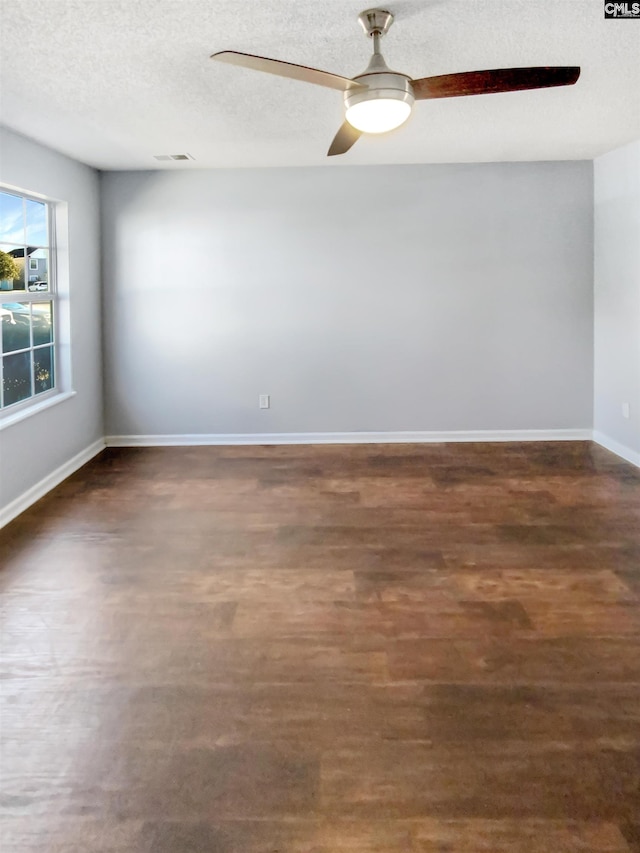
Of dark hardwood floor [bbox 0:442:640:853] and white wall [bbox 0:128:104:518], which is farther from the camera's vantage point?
white wall [bbox 0:128:104:518]

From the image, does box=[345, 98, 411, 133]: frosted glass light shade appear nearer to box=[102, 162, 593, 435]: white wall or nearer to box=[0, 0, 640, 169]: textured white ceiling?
box=[0, 0, 640, 169]: textured white ceiling

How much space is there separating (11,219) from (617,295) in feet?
14.2

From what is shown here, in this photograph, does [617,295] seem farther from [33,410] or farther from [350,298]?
[33,410]

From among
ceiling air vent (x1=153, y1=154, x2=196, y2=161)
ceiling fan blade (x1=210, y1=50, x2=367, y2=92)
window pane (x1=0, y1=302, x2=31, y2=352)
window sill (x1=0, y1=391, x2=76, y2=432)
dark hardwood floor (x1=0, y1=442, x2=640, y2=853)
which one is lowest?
dark hardwood floor (x1=0, y1=442, x2=640, y2=853)

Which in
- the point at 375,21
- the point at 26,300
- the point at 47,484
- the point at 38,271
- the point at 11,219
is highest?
the point at 375,21

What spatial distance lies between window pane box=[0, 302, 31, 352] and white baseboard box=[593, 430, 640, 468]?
14.2ft

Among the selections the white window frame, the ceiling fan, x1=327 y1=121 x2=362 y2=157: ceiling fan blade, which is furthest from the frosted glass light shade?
the white window frame

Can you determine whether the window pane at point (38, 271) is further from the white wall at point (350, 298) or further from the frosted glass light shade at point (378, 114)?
the frosted glass light shade at point (378, 114)

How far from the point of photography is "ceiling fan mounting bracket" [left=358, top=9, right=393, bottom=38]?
2367mm

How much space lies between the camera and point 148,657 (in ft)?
7.94

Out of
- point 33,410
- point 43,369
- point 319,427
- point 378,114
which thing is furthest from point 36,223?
point 378,114

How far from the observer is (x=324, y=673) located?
7.55 feet

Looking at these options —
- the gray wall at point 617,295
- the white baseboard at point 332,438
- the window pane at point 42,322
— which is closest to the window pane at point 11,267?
the window pane at point 42,322

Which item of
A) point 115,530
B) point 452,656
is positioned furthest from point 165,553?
point 452,656
